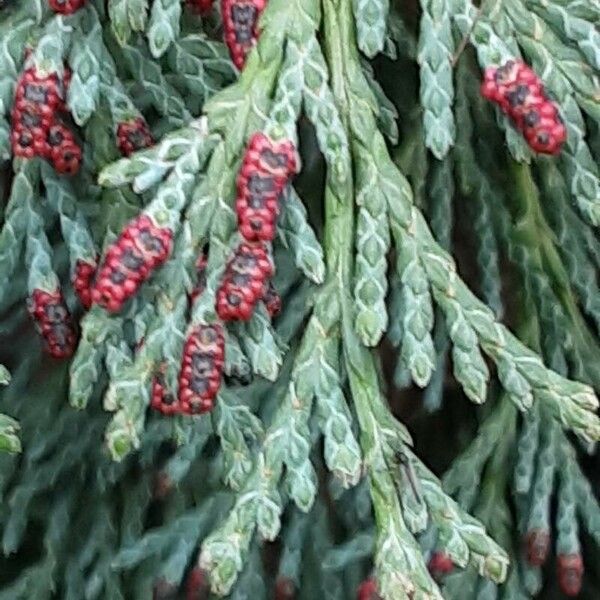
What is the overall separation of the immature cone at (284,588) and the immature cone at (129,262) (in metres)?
0.83

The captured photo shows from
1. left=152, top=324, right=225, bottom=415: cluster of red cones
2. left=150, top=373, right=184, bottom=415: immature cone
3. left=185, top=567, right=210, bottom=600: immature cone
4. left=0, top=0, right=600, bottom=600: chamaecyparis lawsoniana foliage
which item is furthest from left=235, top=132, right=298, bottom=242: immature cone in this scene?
left=185, top=567, right=210, bottom=600: immature cone

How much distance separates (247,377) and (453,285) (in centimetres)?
33

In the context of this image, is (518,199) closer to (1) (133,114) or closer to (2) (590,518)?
(2) (590,518)

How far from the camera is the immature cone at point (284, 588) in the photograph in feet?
6.67

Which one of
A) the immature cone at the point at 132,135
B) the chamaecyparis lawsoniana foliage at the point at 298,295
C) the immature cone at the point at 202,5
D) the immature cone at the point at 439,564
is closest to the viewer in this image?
the chamaecyparis lawsoniana foliage at the point at 298,295

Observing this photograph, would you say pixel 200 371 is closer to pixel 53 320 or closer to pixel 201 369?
pixel 201 369

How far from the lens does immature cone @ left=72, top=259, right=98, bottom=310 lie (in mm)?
1618

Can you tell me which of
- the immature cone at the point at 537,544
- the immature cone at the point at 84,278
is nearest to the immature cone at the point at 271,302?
the immature cone at the point at 84,278

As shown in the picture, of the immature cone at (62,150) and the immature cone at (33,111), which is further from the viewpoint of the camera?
the immature cone at (62,150)

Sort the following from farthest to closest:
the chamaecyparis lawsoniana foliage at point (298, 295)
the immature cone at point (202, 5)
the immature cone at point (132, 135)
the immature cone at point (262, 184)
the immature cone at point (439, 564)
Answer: the immature cone at point (439, 564)
the immature cone at point (132, 135)
the immature cone at point (202, 5)
the chamaecyparis lawsoniana foliage at point (298, 295)
the immature cone at point (262, 184)

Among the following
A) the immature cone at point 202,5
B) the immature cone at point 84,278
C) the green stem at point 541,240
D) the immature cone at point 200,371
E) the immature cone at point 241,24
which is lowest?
the immature cone at point 200,371

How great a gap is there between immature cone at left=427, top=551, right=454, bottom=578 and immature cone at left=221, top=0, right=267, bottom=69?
885 millimetres

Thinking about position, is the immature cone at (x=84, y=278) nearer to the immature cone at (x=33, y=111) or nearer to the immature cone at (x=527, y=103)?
the immature cone at (x=33, y=111)

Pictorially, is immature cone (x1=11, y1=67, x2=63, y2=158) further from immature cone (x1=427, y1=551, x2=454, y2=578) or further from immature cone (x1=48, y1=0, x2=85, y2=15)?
immature cone (x1=427, y1=551, x2=454, y2=578)
